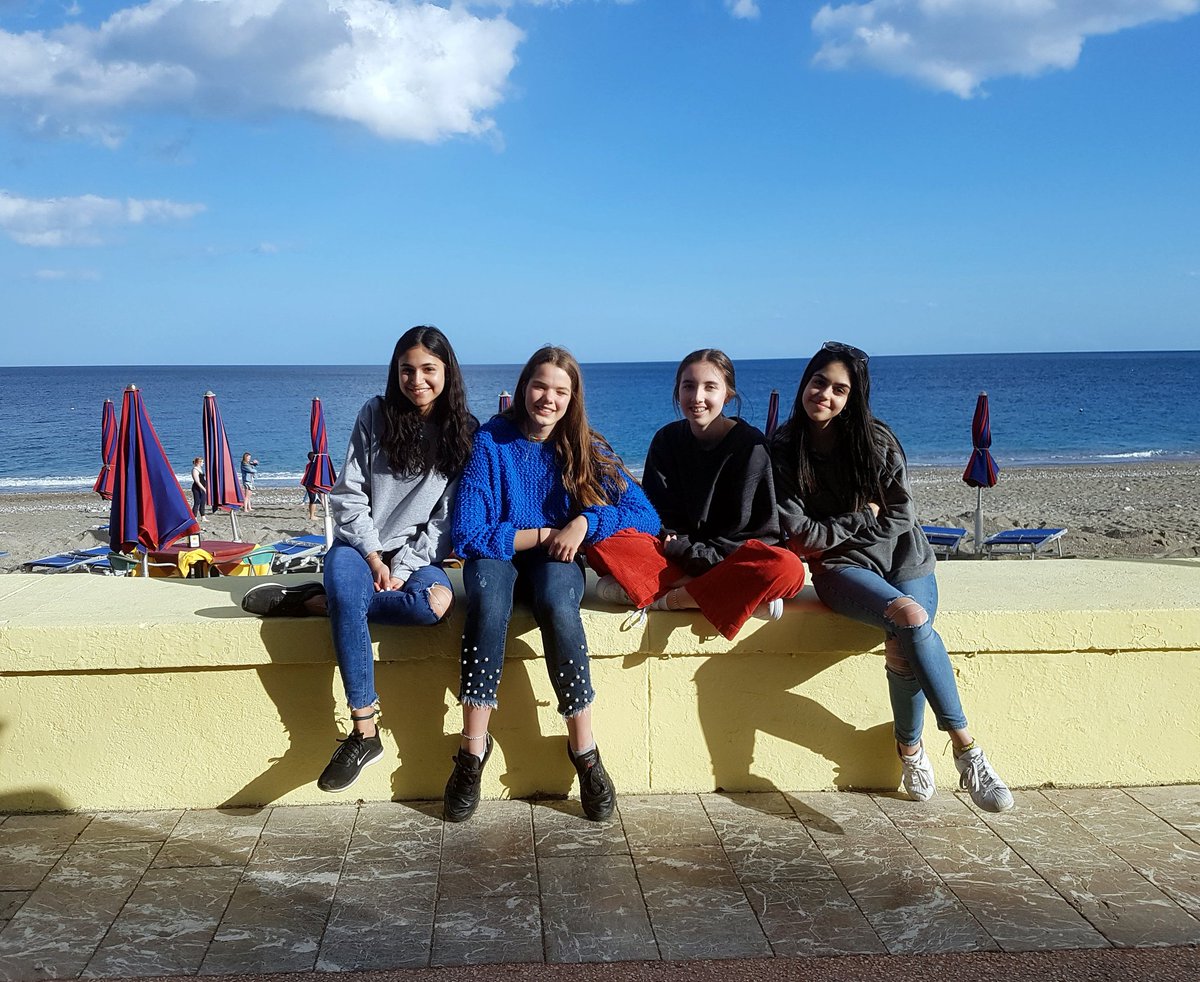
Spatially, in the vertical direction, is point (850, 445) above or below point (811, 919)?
above

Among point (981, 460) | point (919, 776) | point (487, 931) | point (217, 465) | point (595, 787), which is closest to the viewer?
point (487, 931)

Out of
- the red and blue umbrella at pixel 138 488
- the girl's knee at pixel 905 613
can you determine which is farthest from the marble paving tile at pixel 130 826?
the red and blue umbrella at pixel 138 488

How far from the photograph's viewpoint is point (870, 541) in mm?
Answer: 3658

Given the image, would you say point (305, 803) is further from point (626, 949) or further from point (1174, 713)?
point (1174, 713)

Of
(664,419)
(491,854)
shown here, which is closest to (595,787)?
(491,854)

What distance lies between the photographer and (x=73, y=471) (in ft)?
121

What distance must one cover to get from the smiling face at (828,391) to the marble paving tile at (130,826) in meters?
2.72

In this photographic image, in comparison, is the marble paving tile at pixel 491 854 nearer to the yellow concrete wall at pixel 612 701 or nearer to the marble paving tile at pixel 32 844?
Answer: the yellow concrete wall at pixel 612 701

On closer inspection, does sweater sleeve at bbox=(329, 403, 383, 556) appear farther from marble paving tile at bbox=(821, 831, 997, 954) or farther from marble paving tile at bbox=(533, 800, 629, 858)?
marble paving tile at bbox=(821, 831, 997, 954)

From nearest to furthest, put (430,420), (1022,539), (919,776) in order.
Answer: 1. (919,776)
2. (430,420)
3. (1022,539)

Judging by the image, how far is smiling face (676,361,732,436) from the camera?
12.1 ft

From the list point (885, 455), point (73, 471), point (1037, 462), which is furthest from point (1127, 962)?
point (73, 471)

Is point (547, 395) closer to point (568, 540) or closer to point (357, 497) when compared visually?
point (568, 540)

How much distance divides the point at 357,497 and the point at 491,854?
1.42 metres
